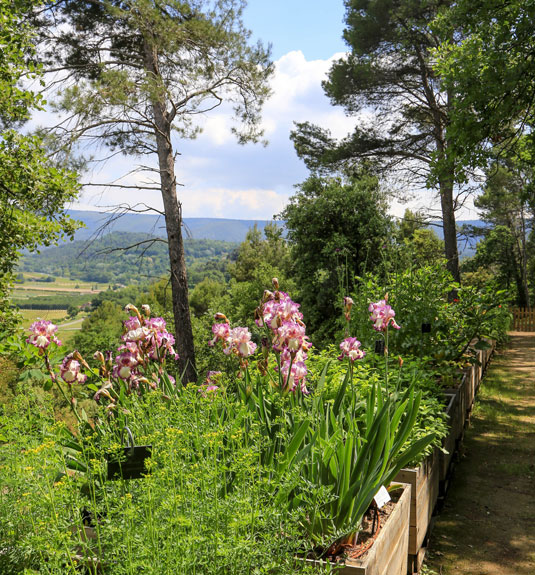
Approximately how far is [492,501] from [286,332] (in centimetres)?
259

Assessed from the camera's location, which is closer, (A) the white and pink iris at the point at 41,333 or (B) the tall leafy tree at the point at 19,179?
(A) the white and pink iris at the point at 41,333

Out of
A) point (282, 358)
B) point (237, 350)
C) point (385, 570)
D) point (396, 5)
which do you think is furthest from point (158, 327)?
point (396, 5)

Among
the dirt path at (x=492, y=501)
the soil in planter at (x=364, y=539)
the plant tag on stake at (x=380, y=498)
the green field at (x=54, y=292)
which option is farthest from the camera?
the green field at (x=54, y=292)

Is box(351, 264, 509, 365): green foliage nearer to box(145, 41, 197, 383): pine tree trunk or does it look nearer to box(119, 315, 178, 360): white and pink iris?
box(119, 315, 178, 360): white and pink iris

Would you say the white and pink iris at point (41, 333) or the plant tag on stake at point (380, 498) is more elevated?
the white and pink iris at point (41, 333)

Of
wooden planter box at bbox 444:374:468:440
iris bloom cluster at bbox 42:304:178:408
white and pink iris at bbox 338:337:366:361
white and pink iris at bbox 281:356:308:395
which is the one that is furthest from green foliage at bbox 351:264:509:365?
iris bloom cluster at bbox 42:304:178:408

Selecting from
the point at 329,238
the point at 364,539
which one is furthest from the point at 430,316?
the point at 329,238

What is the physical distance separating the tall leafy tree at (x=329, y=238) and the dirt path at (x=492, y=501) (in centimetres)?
388

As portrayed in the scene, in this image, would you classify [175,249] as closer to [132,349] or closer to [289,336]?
[132,349]

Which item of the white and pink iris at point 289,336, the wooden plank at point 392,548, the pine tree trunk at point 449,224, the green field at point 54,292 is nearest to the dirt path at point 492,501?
the wooden plank at point 392,548

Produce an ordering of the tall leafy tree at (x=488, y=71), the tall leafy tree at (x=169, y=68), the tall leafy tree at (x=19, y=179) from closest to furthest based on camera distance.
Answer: the tall leafy tree at (x=19, y=179) → the tall leafy tree at (x=488, y=71) → the tall leafy tree at (x=169, y=68)

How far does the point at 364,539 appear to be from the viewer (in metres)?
2.20

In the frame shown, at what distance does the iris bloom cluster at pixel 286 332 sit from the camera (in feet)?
7.61

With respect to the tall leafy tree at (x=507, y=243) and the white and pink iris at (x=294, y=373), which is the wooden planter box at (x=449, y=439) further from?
the tall leafy tree at (x=507, y=243)
